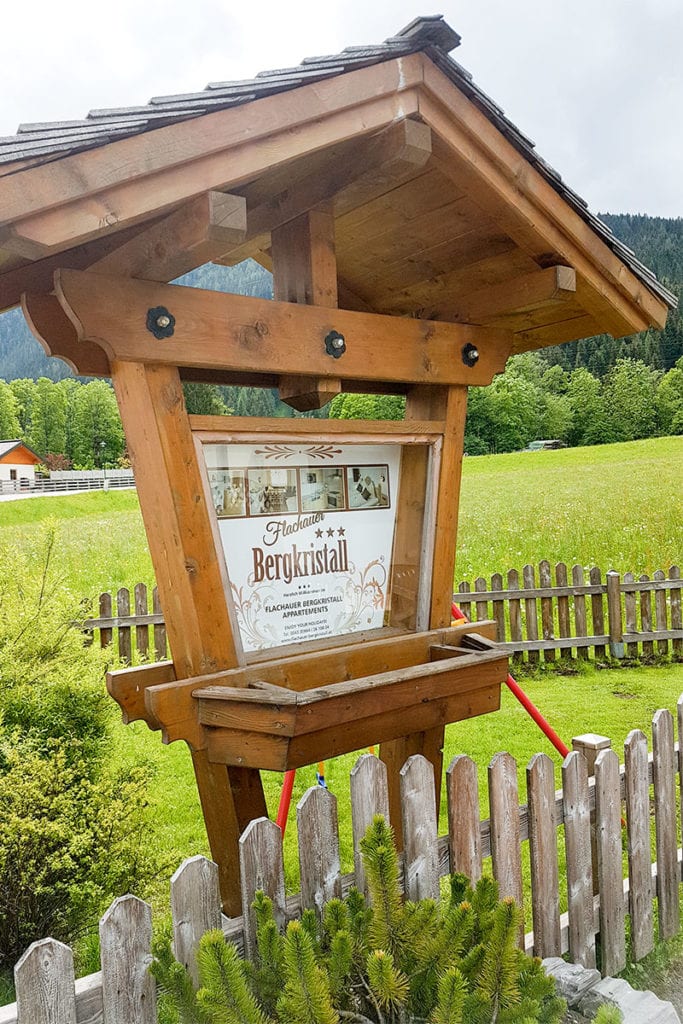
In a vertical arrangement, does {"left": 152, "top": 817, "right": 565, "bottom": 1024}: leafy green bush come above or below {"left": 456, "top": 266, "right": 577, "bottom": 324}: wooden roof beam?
below

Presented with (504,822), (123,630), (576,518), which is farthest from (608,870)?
(576,518)

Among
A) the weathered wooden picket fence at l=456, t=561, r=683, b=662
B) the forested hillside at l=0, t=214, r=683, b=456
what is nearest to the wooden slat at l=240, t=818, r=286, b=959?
the weathered wooden picket fence at l=456, t=561, r=683, b=662

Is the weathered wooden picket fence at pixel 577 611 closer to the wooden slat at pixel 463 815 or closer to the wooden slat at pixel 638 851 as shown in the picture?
the wooden slat at pixel 638 851

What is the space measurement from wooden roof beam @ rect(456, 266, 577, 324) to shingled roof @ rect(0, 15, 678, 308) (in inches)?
11.0

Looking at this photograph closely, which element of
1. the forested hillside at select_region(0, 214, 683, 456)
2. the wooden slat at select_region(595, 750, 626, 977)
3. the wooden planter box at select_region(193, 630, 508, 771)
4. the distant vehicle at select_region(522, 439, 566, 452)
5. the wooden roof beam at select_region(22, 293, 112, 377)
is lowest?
the wooden slat at select_region(595, 750, 626, 977)

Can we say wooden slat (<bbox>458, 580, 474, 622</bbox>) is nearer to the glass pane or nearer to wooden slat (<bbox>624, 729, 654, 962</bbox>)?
wooden slat (<bbox>624, 729, 654, 962</bbox>)

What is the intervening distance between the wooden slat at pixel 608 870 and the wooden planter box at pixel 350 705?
513 millimetres

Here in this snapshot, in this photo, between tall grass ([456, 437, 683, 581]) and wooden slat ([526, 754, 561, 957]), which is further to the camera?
tall grass ([456, 437, 683, 581])

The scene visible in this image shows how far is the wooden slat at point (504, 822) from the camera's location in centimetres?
248

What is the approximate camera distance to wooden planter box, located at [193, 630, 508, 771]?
2166 millimetres

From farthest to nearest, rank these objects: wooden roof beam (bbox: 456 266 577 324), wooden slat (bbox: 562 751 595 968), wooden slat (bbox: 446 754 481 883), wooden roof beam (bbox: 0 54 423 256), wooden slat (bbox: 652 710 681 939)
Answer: wooden slat (bbox: 652 710 681 939), wooden roof beam (bbox: 456 266 577 324), wooden slat (bbox: 562 751 595 968), wooden slat (bbox: 446 754 481 883), wooden roof beam (bbox: 0 54 423 256)

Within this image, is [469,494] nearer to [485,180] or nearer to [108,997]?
[485,180]

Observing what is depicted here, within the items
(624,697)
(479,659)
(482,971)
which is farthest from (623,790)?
(624,697)

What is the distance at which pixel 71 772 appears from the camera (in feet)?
8.90
